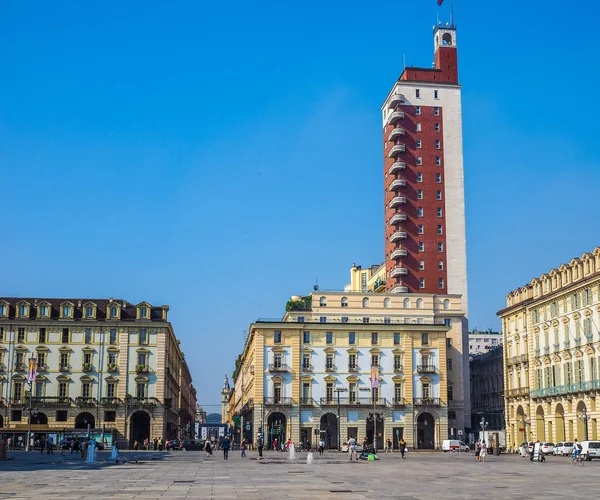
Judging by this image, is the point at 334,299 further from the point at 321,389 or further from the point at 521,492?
the point at 521,492

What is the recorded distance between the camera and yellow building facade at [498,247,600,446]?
80938mm

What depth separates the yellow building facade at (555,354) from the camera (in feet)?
266

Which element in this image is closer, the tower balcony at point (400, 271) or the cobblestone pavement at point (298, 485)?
the cobblestone pavement at point (298, 485)

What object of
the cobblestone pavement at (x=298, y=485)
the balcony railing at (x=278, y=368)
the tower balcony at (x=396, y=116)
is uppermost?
the tower balcony at (x=396, y=116)

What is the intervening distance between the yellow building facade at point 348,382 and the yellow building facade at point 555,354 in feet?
30.8

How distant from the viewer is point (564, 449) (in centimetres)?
7856

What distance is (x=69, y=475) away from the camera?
43.5 meters

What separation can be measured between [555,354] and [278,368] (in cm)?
3358

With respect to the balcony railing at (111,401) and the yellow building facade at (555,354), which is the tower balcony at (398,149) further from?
the balcony railing at (111,401)

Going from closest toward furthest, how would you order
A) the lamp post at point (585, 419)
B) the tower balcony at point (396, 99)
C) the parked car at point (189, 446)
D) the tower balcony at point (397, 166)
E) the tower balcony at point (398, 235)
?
1. the lamp post at point (585, 419)
2. the parked car at point (189, 446)
3. the tower balcony at point (398, 235)
4. the tower balcony at point (397, 166)
5. the tower balcony at point (396, 99)

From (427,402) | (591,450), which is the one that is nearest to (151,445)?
(427,402)

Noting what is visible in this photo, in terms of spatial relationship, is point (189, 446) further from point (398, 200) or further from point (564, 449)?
point (564, 449)

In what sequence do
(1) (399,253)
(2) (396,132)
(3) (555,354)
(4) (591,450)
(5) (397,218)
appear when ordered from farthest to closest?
(2) (396,132)
(5) (397,218)
(1) (399,253)
(3) (555,354)
(4) (591,450)

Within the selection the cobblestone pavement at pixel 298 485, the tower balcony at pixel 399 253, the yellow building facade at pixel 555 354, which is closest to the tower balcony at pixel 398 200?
the tower balcony at pixel 399 253
